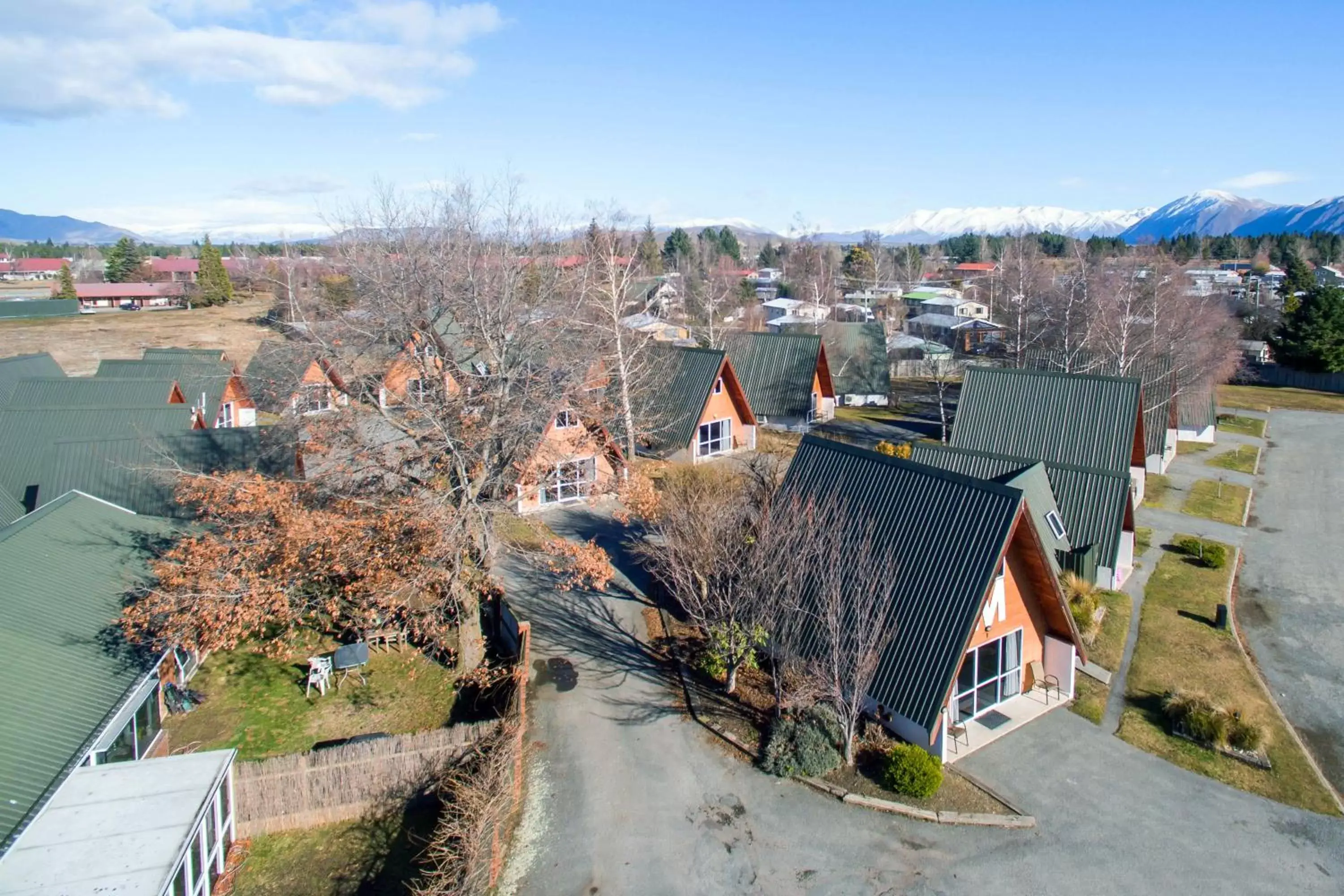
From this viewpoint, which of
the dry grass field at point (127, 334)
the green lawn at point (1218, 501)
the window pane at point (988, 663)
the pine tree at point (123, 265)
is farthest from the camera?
the pine tree at point (123, 265)

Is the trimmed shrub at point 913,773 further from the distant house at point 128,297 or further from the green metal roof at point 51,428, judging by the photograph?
the distant house at point 128,297

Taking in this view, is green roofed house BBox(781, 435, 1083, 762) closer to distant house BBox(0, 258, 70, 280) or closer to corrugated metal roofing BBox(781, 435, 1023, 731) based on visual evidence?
corrugated metal roofing BBox(781, 435, 1023, 731)

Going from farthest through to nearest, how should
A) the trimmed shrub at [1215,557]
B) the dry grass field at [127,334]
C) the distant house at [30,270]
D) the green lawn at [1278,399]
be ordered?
the distant house at [30,270], the dry grass field at [127,334], the green lawn at [1278,399], the trimmed shrub at [1215,557]

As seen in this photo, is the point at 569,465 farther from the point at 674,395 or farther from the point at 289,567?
the point at 674,395

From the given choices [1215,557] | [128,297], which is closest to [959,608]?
[1215,557]

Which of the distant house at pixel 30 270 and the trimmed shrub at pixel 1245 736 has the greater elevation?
the distant house at pixel 30 270

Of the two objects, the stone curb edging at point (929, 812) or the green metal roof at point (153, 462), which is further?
the green metal roof at point (153, 462)

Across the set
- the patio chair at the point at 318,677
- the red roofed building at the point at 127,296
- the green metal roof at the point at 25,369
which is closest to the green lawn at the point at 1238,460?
the patio chair at the point at 318,677
